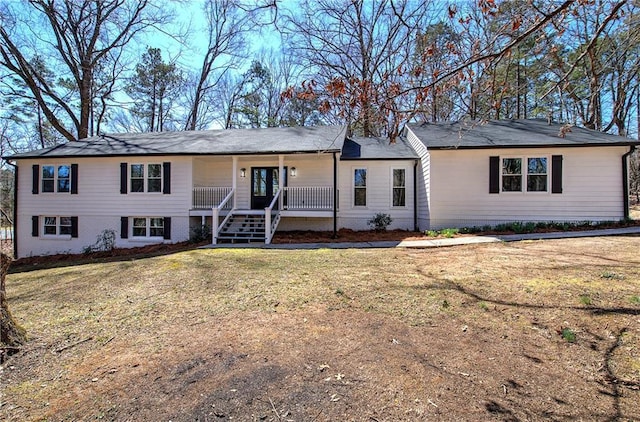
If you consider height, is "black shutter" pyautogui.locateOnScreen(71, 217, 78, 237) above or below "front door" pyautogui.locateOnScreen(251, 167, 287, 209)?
below


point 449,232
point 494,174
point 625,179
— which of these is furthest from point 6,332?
point 625,179

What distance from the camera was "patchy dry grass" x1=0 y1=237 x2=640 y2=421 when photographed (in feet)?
7.86

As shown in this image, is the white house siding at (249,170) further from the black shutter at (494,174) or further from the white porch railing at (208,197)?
the black shutter at (494,174)

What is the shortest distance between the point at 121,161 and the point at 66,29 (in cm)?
1366

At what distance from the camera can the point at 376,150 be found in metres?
14.5

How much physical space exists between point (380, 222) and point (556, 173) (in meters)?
6.36

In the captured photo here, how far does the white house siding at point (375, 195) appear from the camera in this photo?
1349cm

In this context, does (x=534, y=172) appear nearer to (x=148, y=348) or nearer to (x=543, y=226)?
(x=543, y=226)

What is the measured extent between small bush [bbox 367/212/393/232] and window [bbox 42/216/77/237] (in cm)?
1280

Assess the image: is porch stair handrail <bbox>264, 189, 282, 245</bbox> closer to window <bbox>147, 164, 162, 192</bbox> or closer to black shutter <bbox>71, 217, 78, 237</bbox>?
window <bbox>147, 164, 162, 192</bbox>

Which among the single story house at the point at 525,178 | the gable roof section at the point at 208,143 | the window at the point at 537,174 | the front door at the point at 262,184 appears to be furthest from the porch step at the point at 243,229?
the window at the point at 537,174

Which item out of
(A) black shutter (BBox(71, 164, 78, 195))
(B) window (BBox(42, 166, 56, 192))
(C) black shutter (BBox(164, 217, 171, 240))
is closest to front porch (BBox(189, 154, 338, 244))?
(C) black shutter (BBox(164, 217, 171, 240))

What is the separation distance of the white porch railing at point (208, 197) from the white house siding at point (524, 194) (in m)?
8.29

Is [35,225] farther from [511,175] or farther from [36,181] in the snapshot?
[511,175]
